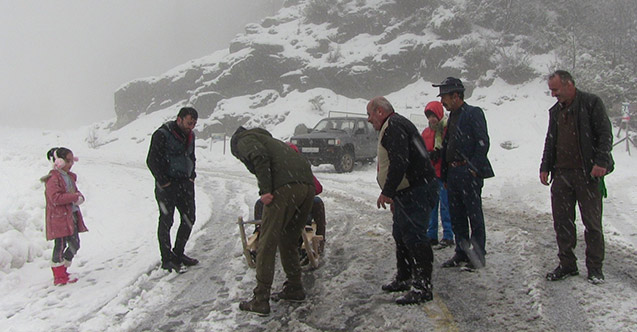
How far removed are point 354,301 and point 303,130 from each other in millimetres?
20963

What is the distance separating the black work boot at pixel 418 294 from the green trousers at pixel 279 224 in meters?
0.97

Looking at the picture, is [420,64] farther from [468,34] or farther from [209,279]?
[209,279]

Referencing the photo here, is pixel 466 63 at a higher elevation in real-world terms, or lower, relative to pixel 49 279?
higher

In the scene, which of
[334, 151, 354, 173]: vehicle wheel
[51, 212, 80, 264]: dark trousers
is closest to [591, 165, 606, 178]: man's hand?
[51, 212, 80, 264]: dark trousers

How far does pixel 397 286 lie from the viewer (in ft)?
13.1

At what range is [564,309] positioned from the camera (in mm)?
3453

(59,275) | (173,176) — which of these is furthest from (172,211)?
(59,275)

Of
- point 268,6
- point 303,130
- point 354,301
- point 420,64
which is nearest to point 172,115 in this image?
point 303,130

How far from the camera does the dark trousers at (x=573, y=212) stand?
3949 mm

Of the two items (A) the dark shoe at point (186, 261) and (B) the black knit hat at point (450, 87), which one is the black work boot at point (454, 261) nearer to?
(B) the black knit hat at point (450, 87)

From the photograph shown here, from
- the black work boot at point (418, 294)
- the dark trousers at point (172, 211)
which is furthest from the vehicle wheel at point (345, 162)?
the black work boot at point (418, 294)

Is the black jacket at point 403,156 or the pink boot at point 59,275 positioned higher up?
the black jacket at point 403,156

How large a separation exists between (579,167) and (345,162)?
10.1 metres

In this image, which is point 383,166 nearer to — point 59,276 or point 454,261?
point 454,261
